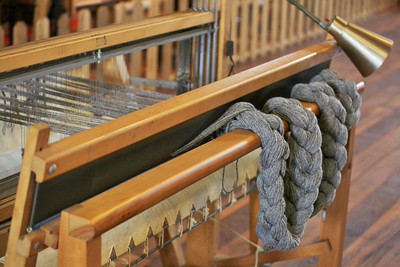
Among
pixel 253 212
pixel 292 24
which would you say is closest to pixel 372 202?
pixel 253 212

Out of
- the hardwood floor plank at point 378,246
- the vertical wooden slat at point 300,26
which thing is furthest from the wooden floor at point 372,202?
the vertical wooden slat at point 300,26

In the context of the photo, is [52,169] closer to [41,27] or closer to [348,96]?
[348,96]

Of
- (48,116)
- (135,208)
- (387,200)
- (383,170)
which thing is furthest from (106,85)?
(383,170)

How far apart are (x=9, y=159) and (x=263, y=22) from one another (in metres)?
3.97

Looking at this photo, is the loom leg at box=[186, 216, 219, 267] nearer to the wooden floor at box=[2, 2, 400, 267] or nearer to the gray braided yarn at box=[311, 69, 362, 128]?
the wooden floor at box=[2, 2, 400, 267]

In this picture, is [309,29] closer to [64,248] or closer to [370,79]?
[370,79]

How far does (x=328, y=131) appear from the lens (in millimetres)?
1782

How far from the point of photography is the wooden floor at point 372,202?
2635 millimetres

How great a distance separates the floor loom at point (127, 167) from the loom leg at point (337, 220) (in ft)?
0.94

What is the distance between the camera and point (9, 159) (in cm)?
175

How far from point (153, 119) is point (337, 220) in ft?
3.04

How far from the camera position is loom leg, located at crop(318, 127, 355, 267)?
2.08 m

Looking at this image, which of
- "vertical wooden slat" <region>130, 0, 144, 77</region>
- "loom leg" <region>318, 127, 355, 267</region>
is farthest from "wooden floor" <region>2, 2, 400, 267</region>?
"vertical wooden slat" <region>130, 0, 144, 77</region>

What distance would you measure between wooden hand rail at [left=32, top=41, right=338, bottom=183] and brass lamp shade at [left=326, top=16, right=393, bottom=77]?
12 centimetres
